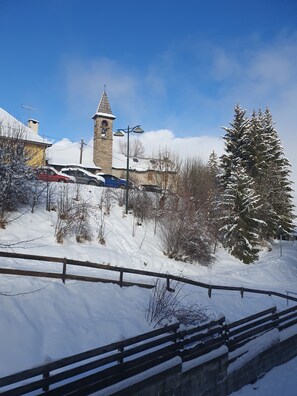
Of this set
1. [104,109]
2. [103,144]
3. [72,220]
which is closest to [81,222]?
[72,220]

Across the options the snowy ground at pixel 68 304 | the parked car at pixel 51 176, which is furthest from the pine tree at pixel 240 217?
the parked car at pixel 51 176

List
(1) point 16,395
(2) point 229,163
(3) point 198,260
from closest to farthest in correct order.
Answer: (1) point 16,395 → (3) point 198,260 → (2) point 229,163

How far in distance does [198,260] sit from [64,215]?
10053 mm

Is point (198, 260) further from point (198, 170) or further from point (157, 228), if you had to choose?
point (198, 170)

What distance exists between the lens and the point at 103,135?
178 feet

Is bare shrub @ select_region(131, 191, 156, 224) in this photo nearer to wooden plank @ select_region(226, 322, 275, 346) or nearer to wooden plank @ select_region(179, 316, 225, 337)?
wooden plank @ select_region(226, 322, 275, 346)

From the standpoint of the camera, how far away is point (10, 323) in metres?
7.80

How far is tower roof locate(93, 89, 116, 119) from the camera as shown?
5453 cm

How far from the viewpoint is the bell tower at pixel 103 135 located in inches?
2092

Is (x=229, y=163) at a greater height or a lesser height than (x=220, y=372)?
greater

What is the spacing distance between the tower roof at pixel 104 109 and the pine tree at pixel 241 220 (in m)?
28.4

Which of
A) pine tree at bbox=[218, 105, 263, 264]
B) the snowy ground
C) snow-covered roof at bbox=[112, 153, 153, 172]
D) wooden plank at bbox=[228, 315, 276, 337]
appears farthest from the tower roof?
wooden plank at bbox=[228, 315, 276, 337]

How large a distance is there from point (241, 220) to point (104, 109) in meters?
32.5

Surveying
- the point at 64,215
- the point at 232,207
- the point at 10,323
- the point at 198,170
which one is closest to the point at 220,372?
the point at 10,323
